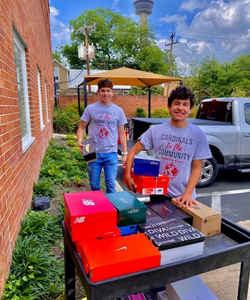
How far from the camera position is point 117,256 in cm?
119

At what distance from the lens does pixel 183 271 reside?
1.31 metres

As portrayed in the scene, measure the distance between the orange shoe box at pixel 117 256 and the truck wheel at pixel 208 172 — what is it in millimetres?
4360

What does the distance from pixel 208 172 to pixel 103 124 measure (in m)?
3.01

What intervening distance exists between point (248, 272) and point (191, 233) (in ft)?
1.69

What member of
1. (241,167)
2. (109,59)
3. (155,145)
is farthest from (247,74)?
(155,145)

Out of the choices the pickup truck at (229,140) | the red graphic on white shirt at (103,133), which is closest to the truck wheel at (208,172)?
the pickup truck at (229,140)

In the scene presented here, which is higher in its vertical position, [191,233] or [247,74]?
[247,74]

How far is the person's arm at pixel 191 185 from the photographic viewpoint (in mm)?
1831

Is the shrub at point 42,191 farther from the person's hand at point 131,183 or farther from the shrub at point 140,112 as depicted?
the shrub at point 140,112

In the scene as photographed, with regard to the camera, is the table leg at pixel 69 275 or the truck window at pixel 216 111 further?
the truck window at pixel 216 111

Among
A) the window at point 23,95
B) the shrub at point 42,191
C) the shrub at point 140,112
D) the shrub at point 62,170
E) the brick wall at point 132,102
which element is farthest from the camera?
the brick wall at point 132,102

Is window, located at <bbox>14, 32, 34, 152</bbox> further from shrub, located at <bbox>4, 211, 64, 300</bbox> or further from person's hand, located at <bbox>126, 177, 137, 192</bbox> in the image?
person's hand, located at <bbox>126, 177, 137, 192</bbox>

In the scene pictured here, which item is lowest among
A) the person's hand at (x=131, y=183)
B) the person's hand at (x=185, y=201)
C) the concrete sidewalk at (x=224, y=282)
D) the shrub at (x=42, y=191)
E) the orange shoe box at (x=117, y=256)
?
the concrete sidewalk at (x=224, y=282)

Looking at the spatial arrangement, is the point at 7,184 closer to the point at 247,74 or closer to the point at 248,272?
the point at 248,272
